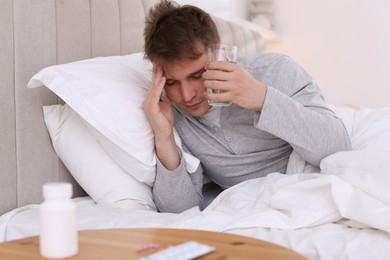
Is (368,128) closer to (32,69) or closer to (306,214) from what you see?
(306,214)

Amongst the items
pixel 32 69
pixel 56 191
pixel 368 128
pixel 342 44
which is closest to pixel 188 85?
pixel 32 69

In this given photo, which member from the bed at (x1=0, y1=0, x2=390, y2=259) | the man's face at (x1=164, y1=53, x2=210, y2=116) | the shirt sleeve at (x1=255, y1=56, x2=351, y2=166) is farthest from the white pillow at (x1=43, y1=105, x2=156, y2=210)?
the shirt sleeve at (x1=255, y1=56, x2=351, y2=166)

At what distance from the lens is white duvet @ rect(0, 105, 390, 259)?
3.65 feet

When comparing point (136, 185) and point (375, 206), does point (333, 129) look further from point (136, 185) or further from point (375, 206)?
point (136, 185)

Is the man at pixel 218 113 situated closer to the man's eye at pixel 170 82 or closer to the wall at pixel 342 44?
the man's eye at pixel 170 82

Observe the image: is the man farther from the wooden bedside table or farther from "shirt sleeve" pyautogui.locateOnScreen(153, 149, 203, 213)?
the wooden bedside table

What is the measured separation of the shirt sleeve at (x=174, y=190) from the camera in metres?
1.52

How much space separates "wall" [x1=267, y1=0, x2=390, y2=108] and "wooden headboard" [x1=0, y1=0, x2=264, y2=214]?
8.97ft

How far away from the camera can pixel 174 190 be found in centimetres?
152

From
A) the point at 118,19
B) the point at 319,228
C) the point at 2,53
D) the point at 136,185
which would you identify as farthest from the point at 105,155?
the point at 319,228

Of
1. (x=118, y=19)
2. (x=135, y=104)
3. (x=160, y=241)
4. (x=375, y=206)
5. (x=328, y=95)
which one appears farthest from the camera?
(x=328, y=95)

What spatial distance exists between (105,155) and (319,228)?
0.62 metres

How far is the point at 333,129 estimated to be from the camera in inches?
58.3

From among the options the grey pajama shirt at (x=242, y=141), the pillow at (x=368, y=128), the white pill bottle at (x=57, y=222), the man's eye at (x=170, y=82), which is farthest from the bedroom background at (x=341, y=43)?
the white pill bottle at (x=57, y=222)
